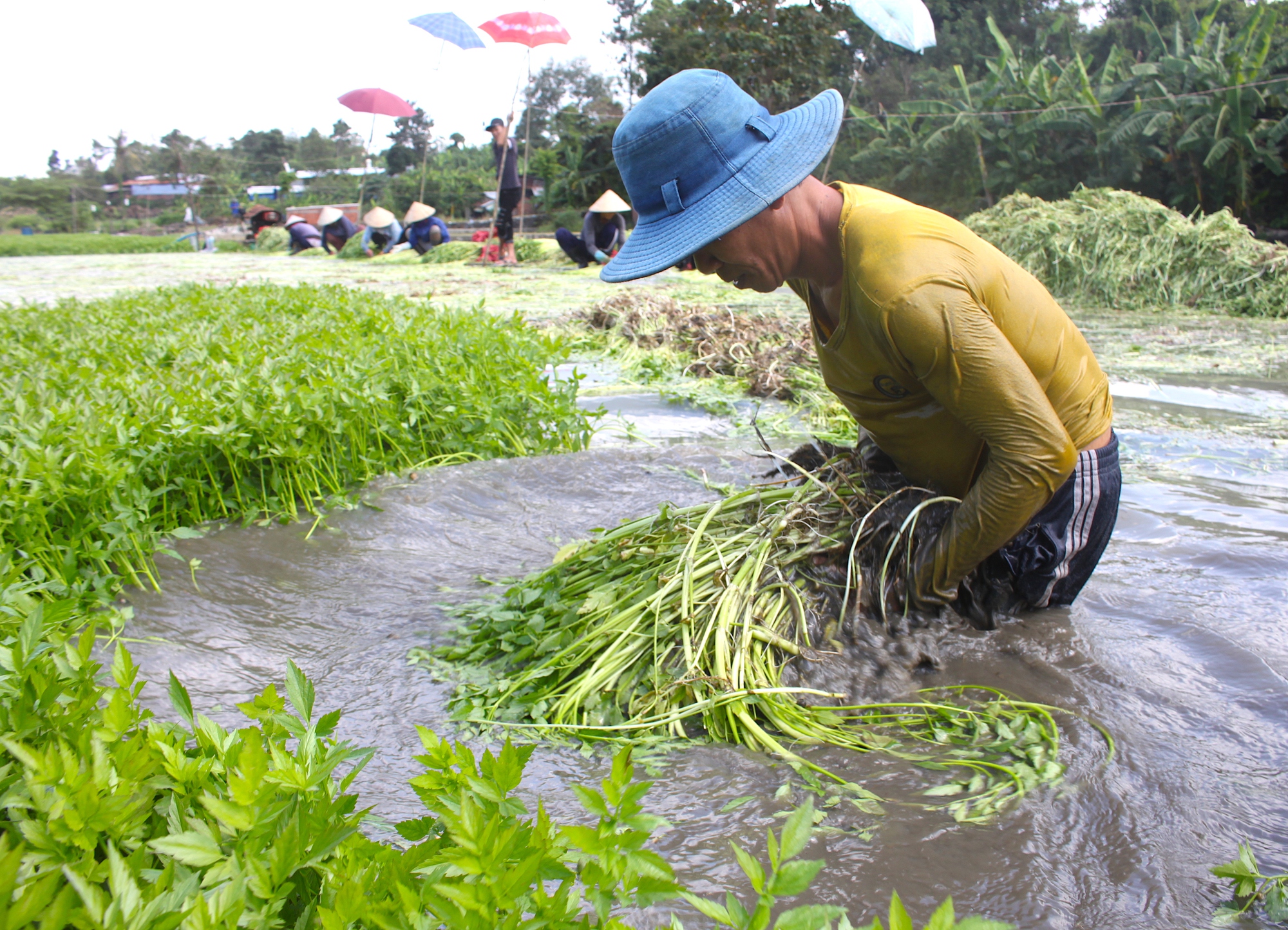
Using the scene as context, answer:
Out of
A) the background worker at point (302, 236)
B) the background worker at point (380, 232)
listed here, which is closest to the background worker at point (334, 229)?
the background worker at point (302, 236)

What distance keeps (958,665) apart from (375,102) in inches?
1018

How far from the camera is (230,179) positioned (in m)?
48.7

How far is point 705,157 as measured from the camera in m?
2.00

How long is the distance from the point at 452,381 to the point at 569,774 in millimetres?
2861

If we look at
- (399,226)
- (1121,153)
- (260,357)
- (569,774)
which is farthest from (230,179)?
(569,774)

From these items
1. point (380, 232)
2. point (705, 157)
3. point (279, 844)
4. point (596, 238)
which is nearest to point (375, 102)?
point (380, 232)

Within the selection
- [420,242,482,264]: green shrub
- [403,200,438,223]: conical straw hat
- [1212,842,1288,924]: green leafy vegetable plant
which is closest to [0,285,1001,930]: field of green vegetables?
[1212,842,1288,924]: green leafy vegetable plant

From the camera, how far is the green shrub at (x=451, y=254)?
728 inches

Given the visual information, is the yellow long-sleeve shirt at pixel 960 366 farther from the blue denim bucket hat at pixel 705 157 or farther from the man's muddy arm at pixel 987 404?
the blue denim bucket hat at pixel 705 157

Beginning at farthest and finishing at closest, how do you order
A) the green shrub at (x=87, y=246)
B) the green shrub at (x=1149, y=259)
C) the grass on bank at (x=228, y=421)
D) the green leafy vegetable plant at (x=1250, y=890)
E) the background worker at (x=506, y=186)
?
1. the green shrub at (x=87, y=246)
2. the background worker at (x=506, y=186)
3. the green shrub at (x=1149, y=259)
4. the grass on bank at (x=228, y=421)
5. the green leafy vegetable plant at (x=1250, y=890)

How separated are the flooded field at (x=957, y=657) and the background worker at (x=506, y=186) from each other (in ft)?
42.0

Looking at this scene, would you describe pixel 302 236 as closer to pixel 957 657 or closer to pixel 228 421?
pixel 228 421

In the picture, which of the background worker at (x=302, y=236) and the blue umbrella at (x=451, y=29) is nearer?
the blue umbrella at (x=451, y=29)

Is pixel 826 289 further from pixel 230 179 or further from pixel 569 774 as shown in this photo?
pixel 230 179
